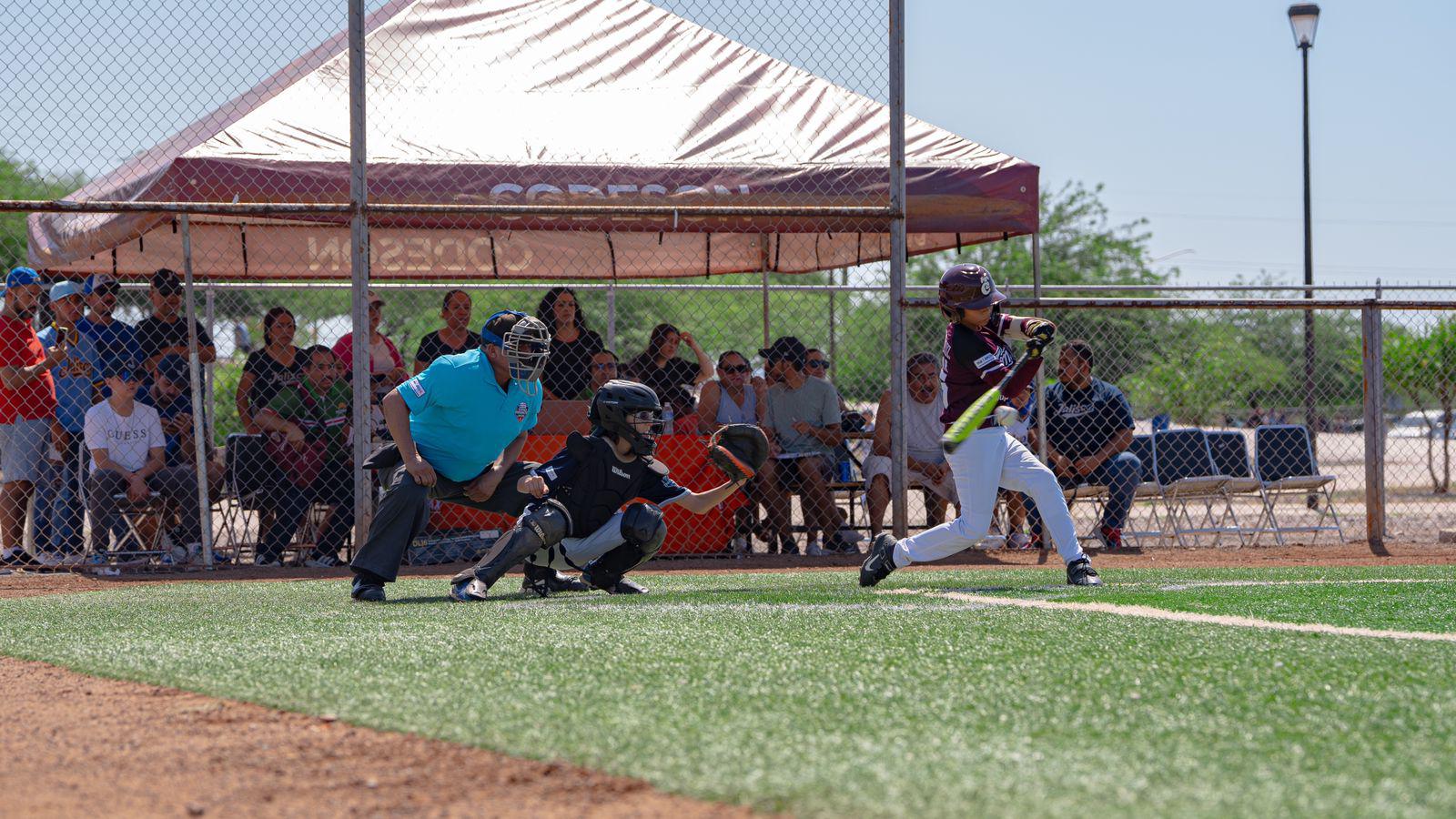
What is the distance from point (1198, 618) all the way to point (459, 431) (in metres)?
3.98

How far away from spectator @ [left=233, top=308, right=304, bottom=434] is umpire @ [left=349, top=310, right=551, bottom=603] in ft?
11.9

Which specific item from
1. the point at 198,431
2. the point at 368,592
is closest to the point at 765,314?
the point at 198,431

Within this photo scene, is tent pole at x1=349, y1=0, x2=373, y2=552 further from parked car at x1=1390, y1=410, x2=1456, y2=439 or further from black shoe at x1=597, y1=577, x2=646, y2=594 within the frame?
parked car at x1=1390, y1=410, x2=1456, y2=439

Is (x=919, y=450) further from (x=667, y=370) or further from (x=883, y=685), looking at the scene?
(x=883, y=685)

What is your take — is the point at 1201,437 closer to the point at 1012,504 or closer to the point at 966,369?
the point at 1012,504

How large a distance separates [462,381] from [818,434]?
4572 millimetres

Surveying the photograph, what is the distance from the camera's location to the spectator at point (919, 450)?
11828 millimetres

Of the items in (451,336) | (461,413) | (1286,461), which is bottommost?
(1286,461)

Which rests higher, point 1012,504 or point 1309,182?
point 1309,182

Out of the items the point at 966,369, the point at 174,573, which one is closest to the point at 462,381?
the point at 966,369

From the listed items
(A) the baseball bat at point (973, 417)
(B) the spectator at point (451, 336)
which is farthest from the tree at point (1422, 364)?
(A) the baseball bat at point (973, 417)

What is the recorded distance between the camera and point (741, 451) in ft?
26.6

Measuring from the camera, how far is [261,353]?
11625mm

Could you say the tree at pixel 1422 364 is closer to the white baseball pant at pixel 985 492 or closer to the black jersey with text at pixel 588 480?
the white baseball pant at pixel 985 492
